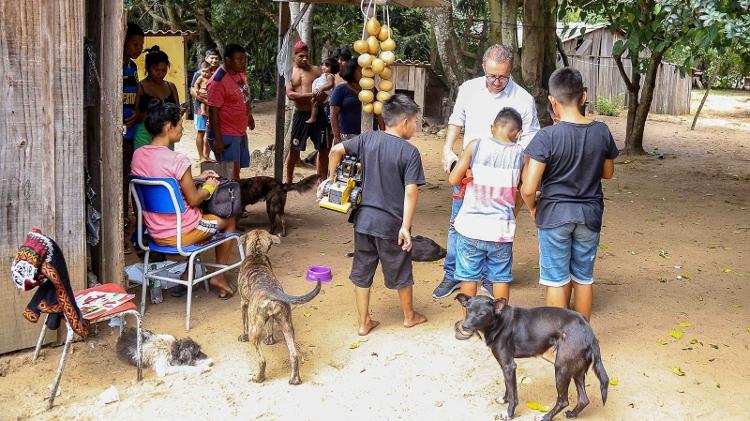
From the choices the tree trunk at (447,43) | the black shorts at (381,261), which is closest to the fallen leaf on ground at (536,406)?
the black shorts at (381,261)

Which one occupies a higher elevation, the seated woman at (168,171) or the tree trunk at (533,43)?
the tree trunk at (533,43)

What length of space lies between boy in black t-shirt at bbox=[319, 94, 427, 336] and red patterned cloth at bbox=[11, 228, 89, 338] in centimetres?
177

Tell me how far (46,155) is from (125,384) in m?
1.51

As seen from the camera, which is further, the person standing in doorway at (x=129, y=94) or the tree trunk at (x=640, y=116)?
the tree trunk at (x=640, y=116)

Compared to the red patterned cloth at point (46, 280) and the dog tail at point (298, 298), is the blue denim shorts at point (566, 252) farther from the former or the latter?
the red patterned cloth at point (46, 280)

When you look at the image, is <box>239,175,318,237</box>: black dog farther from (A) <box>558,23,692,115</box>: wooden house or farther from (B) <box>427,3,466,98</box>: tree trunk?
(A) <box>558,23,692,115</box>: wooden house

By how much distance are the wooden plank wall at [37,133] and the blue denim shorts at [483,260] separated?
252 centimetres

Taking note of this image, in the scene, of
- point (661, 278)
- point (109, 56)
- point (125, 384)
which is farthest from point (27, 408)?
point (661, 278)

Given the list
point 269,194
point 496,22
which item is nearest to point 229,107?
point 269,194

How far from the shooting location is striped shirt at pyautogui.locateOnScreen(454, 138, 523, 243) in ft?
15.2

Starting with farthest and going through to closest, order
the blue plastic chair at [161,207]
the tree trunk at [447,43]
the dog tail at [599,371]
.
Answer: the tree trunk at [447,43] < the blue plastic chair at [161,207] < the dog tail at [599,371]

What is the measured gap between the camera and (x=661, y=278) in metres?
6.36

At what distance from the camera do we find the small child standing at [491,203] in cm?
462

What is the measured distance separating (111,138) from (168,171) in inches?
17.5
